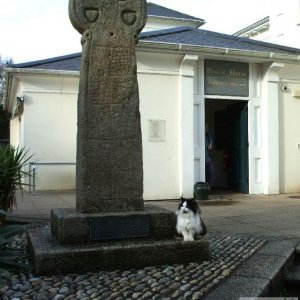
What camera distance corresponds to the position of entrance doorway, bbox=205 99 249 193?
1298 centimetres

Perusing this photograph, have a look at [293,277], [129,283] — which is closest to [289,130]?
[293,277]

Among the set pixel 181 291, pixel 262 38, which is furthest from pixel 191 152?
pixel 262 38

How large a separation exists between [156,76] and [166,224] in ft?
22.7

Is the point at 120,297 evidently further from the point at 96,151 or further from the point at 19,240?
the point at 19,240

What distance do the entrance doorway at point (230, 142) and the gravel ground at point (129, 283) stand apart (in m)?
8.13

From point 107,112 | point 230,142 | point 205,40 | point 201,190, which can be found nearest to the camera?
point 107,112

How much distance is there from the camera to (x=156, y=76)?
11.6m

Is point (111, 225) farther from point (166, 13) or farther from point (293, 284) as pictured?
A: point (166, 13)

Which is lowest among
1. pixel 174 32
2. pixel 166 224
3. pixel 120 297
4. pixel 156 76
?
pixel 120 297

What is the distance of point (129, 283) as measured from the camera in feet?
14.3

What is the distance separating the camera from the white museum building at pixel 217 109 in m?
11.6

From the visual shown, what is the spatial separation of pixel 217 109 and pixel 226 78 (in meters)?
3.02

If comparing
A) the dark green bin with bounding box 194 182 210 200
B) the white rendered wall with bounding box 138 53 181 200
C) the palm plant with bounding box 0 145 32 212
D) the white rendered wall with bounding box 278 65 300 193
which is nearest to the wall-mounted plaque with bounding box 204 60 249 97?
the white rendered wall with bounding box 138 53 181 200

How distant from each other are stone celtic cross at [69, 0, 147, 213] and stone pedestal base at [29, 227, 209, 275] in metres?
0.53
